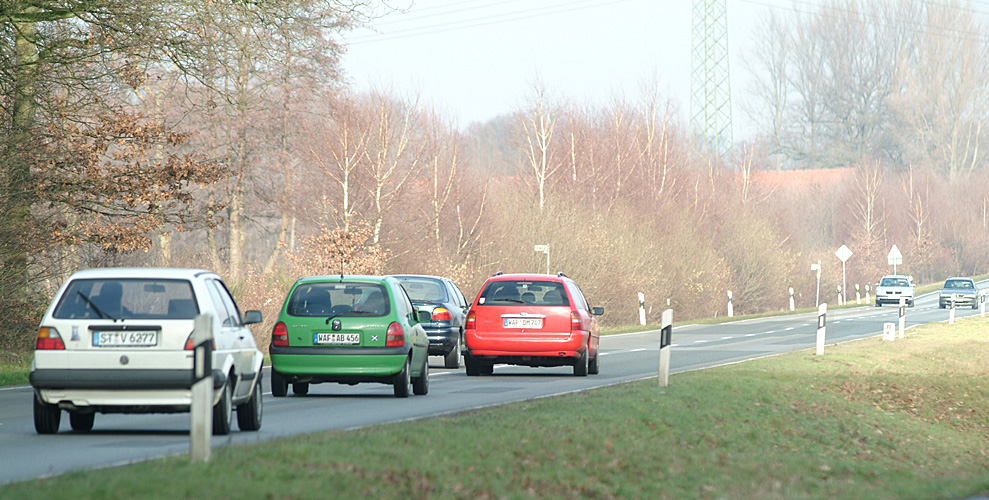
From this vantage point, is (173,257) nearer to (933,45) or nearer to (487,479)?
(487,479)

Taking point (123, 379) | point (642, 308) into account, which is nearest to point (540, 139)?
point (642, 308)

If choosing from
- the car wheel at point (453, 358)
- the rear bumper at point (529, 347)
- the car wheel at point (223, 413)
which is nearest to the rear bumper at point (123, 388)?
the car wheel at point (223, 413)

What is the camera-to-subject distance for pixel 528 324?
19.4 m

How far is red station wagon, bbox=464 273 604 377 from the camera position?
63.7ft

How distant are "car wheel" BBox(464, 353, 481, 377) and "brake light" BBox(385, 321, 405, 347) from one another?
4470 millimetres

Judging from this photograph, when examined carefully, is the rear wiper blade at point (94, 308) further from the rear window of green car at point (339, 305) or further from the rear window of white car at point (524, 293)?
the rear window of white car at point (524, 293)

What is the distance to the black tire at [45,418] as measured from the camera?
11324mm

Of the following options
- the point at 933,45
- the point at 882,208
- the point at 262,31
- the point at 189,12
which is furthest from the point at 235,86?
the point at 933,45

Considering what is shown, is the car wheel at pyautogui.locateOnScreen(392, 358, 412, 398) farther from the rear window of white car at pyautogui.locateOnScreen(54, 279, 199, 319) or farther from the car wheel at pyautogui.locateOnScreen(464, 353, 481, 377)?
the rear window of white car at pyautogui.locateOnScreen(54, 279, 199, 319)

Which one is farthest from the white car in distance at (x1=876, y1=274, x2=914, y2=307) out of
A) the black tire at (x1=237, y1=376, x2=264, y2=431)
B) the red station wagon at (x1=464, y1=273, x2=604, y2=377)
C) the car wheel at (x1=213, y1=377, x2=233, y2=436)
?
the car wheel at (x1=213, y1=377, x2=233, y2=436)

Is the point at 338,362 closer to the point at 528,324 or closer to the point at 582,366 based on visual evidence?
the point at 528,324

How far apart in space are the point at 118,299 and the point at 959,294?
60.3 meters

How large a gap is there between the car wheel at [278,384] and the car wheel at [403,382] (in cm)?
144

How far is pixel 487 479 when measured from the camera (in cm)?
840
